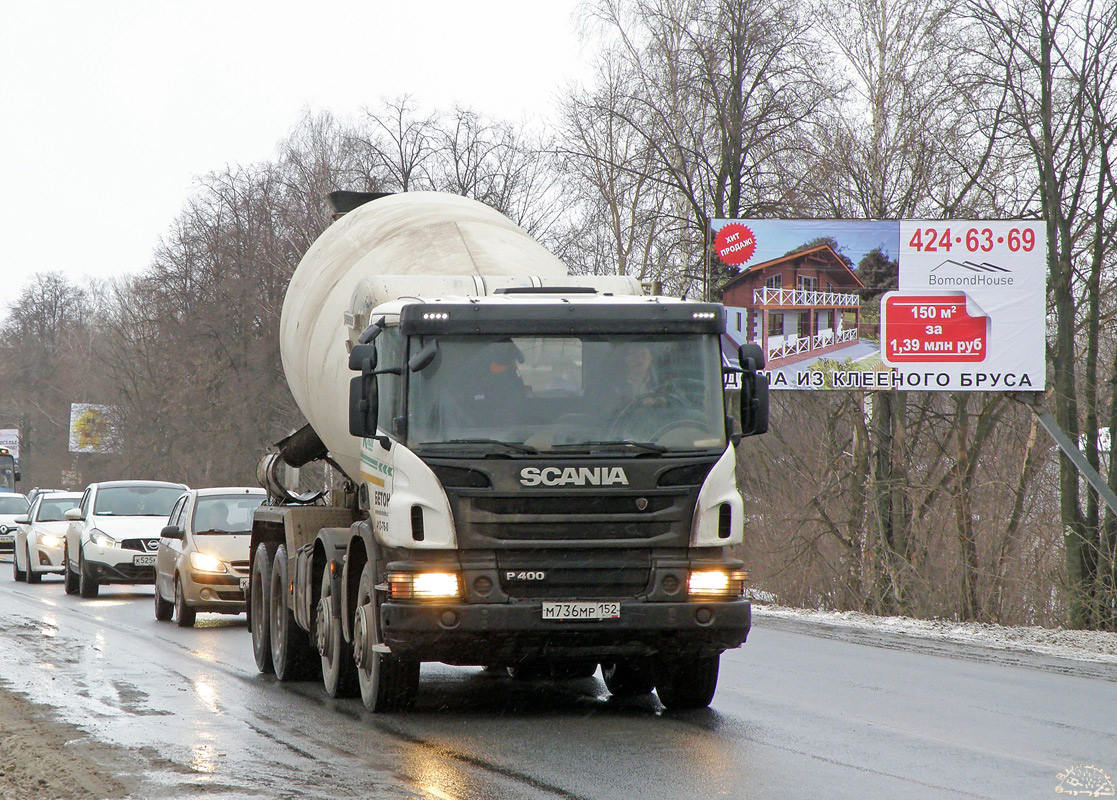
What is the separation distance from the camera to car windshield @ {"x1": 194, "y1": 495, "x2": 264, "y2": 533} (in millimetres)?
18375

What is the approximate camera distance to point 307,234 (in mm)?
43688

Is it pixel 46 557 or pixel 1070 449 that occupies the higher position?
pixel 1070 449

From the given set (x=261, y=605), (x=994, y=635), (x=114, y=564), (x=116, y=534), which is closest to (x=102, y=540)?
(x=116, y=534)

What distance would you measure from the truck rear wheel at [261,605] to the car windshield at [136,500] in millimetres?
10890

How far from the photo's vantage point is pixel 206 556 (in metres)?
17.6

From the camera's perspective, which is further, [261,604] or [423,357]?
[261,604]

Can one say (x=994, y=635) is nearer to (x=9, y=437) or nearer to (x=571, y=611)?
(x=571, y=611)

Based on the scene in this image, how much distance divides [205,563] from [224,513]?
114cm

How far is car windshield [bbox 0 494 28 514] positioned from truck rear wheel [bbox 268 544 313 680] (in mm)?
29246

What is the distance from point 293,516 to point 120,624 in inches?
263

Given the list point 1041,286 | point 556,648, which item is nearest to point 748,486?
point 1041,286

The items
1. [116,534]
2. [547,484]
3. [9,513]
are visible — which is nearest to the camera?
[547,484]

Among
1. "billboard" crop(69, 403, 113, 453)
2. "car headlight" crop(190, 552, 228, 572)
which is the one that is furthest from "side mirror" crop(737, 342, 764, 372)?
"billboard" crop(69, 403, 113, 453)

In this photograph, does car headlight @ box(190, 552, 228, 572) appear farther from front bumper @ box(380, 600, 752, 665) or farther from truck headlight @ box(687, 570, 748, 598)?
truck headlight @ box(687, 570, 748, 598)
